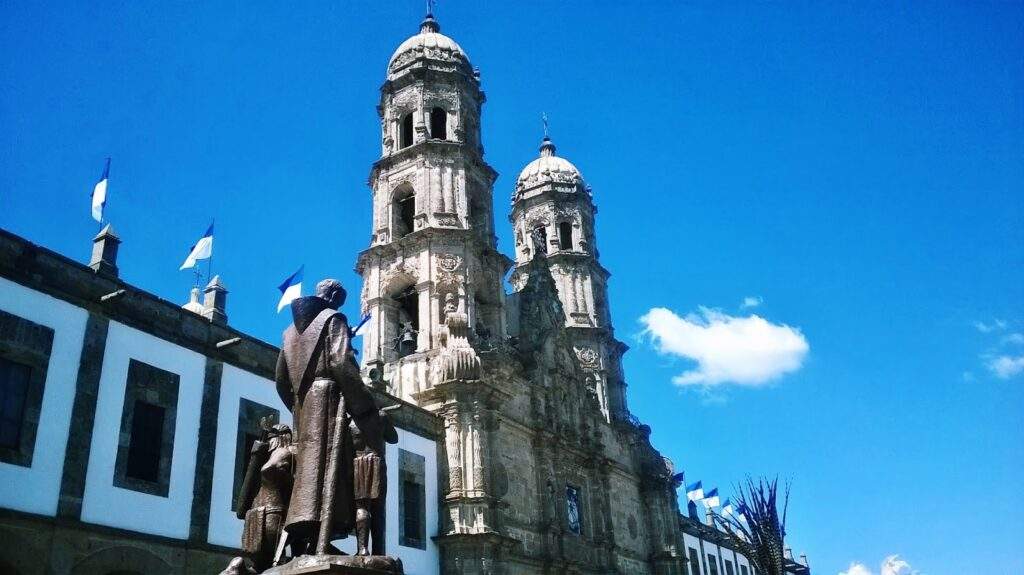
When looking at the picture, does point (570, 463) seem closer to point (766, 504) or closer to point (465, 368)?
point (465, 368)

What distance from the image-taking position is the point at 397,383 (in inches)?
1169

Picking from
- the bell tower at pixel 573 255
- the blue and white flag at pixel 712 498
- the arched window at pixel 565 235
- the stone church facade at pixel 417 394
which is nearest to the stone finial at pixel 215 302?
the stone church facade at pixel 417 394

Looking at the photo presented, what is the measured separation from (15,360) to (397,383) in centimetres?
1559

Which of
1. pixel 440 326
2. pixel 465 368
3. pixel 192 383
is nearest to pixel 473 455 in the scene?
pixel 465 368

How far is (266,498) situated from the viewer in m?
7.21

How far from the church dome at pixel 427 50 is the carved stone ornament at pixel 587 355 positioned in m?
15.4

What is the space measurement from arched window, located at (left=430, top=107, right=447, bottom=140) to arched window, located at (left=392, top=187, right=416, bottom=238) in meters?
2.91

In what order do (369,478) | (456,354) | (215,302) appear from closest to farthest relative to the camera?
(369,478) < (215,302) < (456,354)

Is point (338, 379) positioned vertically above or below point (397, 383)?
below

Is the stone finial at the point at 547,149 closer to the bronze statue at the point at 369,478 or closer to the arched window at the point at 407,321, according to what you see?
the arched window at the point at 407,321

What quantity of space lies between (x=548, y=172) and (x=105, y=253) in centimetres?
3126

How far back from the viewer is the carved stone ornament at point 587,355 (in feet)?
136

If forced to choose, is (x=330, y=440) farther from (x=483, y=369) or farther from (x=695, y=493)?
(x=695, y=493)

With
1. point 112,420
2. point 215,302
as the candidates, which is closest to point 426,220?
point 215,302
